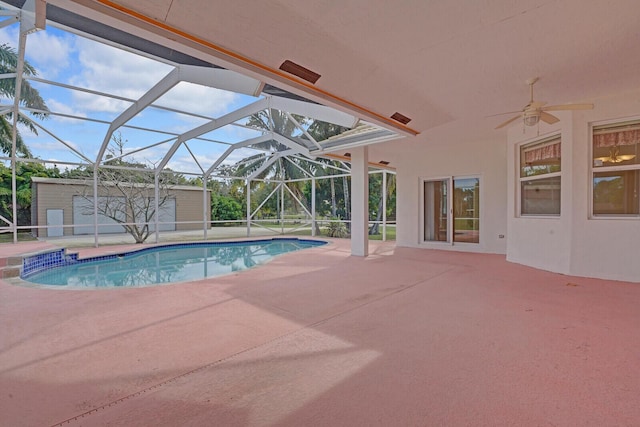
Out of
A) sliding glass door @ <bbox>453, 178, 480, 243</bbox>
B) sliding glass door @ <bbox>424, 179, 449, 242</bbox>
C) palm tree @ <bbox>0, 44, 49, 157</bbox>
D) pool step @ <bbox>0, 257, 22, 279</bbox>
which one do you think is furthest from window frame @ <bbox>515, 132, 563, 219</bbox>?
palm tree @ <bbox>0, 44, 49, 157</bbox>

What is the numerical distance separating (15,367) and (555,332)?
4365 mm

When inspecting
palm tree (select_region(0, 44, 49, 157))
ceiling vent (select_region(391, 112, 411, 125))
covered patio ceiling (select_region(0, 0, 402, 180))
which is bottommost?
ceiling vent (select_region(391, 112, 411, 125))

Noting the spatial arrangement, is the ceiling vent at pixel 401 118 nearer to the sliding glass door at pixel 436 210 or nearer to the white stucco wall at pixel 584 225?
the white stucco wall at pixel 584 225

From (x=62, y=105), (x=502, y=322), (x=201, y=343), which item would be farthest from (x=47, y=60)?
(x=502, y=322)

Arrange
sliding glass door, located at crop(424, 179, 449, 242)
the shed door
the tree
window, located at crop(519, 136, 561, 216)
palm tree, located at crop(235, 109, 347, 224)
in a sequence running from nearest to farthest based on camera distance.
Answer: window, located at crop(519, 136, 561, 216) → sliding glass door, located at crop(424, 179, 449, 242) → the tree → the shed door → palm tree, located at crop(235, 109, 347, 224)

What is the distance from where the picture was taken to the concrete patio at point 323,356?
1736mm

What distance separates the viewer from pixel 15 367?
7.42 feet

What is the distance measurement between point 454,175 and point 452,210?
0.93 m

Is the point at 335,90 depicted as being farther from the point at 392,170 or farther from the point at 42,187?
the point at 42,187

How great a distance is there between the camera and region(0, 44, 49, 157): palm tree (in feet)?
28.2

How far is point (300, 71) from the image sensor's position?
3.77m

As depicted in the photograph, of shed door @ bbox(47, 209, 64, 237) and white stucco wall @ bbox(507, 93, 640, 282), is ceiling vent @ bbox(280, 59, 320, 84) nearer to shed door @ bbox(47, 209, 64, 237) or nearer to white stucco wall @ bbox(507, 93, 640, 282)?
white stucco wall @ bbox(507, 93, 640, 282)

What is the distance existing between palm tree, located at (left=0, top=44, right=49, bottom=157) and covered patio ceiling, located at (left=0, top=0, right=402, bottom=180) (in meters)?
0.34

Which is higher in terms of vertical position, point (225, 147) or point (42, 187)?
point (225, 147)
